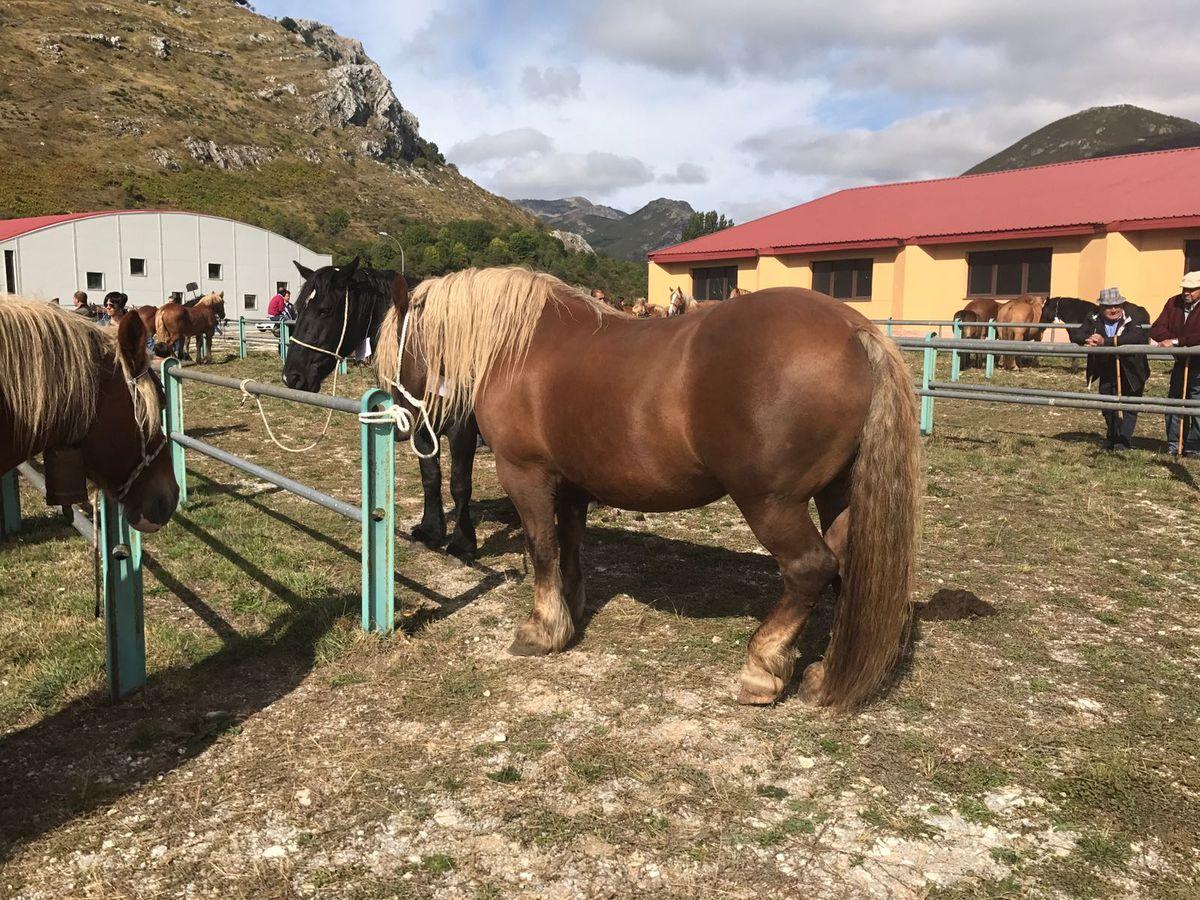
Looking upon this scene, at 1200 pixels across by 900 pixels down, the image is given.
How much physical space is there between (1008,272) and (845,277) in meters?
4.63

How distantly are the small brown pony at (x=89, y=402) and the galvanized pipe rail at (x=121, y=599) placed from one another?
1.39 feet

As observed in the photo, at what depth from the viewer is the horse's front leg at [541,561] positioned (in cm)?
372

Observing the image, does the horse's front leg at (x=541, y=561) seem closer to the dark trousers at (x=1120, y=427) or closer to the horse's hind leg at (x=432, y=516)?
the horse's hind leg at (x=432, y=516)

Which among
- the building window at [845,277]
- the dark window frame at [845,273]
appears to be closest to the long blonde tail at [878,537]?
the dark window frame at [845,273]

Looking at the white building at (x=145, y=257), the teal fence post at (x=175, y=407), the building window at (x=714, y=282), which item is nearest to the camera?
the teal fence post at (x=175, y=407)

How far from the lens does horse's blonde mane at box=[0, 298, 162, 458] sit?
235cm

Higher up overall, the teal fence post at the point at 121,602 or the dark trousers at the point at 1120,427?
the dark trousers at the point at 1120,427

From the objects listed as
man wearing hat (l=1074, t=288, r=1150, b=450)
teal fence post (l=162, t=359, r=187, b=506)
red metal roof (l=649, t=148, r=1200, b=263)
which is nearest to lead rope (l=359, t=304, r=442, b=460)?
teal fence post (l=162, t=359, r=187, b=506)

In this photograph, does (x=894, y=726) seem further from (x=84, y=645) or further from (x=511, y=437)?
(x=84, y=645)

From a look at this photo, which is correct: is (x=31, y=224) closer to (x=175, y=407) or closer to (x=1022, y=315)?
(x=175, y=407)

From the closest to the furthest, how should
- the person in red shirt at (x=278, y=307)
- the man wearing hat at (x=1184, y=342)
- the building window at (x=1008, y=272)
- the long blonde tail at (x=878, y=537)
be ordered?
the long blonde tail at (x=878, y=537) < the man wearing hat at (x=1184, y=342) < the building window at (x=1008, y=272) < the person in red shirt at (x=278, y=307)

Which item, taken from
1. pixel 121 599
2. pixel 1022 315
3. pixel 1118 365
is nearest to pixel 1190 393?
pixel 1118 365

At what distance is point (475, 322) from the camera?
385 centimetres

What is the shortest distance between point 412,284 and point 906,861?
14.9 ft
